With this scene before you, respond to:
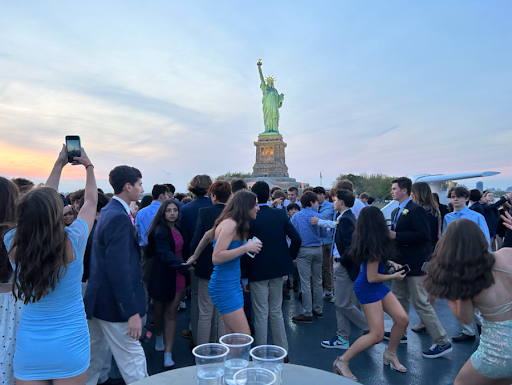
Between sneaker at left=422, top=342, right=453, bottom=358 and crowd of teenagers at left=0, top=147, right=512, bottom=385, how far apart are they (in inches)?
0.5

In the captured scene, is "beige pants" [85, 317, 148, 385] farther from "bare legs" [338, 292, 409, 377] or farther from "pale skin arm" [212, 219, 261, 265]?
"bare legs" [338, 292, 409, 377]

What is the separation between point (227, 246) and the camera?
307 centimetres

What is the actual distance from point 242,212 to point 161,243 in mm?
1349

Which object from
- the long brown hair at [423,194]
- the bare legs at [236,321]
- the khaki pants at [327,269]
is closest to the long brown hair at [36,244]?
the bare legs at [236,321]

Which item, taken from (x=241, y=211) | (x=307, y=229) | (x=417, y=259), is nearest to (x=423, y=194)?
(x=417, y=259)

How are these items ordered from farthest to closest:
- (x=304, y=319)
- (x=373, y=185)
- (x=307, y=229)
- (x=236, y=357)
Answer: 1. (x=373, y=185)
2. (x=307, y=229)
3. (x=304, y=319)
4. (x=236, y=357)

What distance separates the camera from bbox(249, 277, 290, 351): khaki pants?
390 cm

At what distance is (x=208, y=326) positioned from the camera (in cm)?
403

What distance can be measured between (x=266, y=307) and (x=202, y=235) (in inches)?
46.9

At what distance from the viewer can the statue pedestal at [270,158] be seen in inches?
1460

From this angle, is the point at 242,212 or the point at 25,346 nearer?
the point at 25,346

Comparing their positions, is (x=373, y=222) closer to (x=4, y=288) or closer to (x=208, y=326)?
(x=208, y=326)

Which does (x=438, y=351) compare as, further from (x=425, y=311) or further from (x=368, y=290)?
(x=368, y=290)

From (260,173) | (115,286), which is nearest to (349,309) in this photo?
(115,286)
